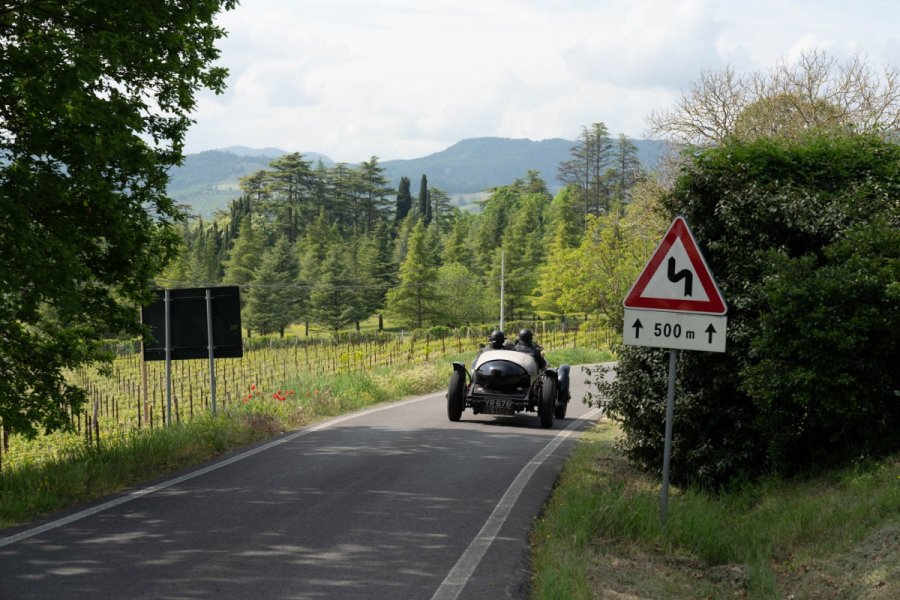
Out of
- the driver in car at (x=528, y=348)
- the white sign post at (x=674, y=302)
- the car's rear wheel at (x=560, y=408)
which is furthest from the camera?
the car's rear wheel at (x=560, y=408)

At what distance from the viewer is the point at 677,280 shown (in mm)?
7402

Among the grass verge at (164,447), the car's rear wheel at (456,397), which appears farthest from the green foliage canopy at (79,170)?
the car's rear wheel at (456,397)

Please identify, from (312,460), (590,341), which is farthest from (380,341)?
(312,460)

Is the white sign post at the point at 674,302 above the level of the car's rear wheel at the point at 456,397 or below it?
above

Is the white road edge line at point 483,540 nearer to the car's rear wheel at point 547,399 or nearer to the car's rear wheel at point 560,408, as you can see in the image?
the car's rear wheel at point 547,399

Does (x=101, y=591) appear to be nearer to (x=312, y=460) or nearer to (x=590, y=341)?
(x=312, y=460)

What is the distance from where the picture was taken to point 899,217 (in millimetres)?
9227

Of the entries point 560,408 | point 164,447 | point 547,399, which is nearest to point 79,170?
point 164,447

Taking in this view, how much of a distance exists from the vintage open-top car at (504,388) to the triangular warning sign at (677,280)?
778 centimetres

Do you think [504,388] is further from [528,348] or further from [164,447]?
[164,447]

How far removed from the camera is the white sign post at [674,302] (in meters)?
7.29

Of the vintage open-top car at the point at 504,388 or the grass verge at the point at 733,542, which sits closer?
the grass verge at the point at 733,542

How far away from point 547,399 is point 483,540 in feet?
26.4

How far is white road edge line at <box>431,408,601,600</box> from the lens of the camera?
5855mm
